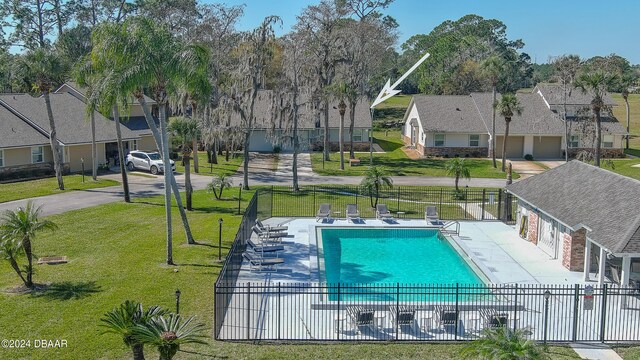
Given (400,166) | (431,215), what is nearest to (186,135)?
(431,215)

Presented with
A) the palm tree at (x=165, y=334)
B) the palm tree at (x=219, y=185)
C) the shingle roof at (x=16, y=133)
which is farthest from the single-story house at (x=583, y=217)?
the shingle roof at (x=16, y=133)

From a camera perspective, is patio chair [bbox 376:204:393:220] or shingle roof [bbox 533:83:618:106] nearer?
patio chair [bbox 376:204:393:220]

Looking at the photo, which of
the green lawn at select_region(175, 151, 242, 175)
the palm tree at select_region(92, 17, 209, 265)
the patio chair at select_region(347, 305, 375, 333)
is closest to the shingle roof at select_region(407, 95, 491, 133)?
the green lawn at select_region(175, 151, 242, 175)

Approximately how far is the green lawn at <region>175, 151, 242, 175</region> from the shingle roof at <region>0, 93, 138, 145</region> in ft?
18.8

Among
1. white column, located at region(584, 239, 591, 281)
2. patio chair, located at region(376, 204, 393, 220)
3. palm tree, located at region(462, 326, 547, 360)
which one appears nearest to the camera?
palm tree, located at region(462, 326, 547, 360)

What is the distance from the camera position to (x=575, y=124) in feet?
191

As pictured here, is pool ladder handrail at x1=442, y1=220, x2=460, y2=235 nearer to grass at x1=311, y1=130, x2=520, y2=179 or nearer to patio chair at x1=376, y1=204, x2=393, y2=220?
patio chair at x1=376, y1=204, x2=393, y2=220

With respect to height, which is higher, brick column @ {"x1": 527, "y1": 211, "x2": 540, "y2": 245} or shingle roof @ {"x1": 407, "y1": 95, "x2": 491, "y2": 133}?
shingle roof @ {"x1": 407, "y1": 95, "x2": 491, "y2": 133}

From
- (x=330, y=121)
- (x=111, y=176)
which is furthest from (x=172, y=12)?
(x=111, y=176)

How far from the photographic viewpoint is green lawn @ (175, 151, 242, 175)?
48562 millimetres

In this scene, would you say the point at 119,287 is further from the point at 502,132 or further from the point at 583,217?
the point at 502,132

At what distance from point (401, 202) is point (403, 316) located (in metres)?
Result: 20.4

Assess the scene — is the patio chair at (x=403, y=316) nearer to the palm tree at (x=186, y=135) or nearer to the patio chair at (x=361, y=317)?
the patio chair at (x=361, y=317)

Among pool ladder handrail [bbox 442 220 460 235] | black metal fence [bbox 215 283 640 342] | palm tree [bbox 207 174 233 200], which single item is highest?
palm tree [bbox 207 174 233 200]
